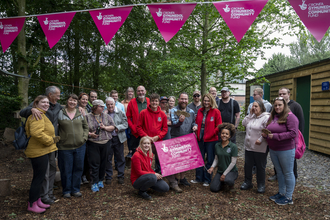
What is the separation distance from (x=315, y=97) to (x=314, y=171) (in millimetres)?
2944

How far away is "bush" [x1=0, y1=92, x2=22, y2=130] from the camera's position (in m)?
6.63

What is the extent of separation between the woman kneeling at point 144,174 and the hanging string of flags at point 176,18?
222cm

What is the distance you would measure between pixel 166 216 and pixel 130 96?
3319mm

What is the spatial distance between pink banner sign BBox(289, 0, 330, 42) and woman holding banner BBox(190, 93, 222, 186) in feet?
7.11

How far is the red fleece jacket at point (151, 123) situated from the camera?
4.38m

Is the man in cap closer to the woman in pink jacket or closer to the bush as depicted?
the woman in pink jacket

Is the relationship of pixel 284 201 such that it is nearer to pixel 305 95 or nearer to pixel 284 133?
pixel 284 133

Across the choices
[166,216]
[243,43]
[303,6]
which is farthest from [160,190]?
[243,43]

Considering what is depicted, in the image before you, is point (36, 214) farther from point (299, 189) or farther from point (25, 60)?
point (25, 60)

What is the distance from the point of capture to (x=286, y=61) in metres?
23.9

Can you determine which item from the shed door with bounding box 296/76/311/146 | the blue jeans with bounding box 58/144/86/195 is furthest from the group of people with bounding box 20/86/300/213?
the shed door with bounding box 296/76/311/146

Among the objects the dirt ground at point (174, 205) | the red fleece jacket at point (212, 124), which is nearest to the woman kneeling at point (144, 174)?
the dirt ground at point (174, 205)

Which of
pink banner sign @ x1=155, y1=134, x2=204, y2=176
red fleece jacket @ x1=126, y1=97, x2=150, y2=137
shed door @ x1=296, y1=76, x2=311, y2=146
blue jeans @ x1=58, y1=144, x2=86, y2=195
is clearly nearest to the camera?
blue jeans @ x1=58, y1=144, x2=86, y2=195

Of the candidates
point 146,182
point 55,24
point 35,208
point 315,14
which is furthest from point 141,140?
point 315,14
